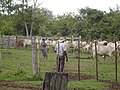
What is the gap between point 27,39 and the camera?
48.3m

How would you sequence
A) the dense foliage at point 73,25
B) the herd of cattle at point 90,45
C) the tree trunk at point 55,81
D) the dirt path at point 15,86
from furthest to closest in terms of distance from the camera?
the dense foliage at point 73,25 < the herd of cattle at point 90,45 < the dirt path at point 15,86 < the tree trunk at point 55,81

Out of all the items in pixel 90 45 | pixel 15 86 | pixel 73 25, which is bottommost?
pixel 15 86

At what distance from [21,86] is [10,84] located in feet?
2.54

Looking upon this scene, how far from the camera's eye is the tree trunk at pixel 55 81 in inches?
178

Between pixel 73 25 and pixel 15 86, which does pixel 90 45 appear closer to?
pixel 15 86

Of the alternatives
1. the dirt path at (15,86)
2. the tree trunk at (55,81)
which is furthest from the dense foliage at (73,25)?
the tree trunk at (55,81)

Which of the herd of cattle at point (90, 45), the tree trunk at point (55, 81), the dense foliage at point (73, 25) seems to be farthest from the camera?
the dense foliage at point (73, 25)

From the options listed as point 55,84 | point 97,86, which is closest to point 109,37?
point 97,86

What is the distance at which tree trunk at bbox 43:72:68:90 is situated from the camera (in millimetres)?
4523

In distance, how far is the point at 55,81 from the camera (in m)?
4.55

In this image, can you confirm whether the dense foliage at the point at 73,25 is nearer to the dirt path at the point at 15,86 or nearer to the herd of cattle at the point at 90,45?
the herd of cattle at the point at 90,45

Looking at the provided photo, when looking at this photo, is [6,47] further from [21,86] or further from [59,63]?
[21,86]

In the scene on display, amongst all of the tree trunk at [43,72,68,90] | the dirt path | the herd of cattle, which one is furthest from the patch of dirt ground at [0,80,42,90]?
the herd of cattle

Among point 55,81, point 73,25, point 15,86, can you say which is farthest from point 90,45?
point 55,81
